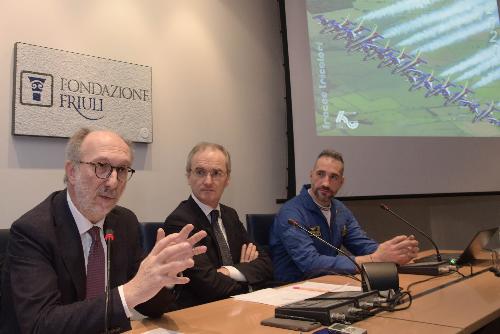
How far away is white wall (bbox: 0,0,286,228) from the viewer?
9.08ft

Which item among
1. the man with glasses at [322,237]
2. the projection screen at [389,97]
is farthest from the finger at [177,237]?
the projection screen at [389,97]

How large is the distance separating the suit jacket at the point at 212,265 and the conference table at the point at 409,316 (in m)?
0.31

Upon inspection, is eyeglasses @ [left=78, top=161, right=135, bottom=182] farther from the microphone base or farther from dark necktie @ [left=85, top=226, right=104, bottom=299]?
the microphone base

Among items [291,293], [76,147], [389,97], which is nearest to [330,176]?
[291,293]

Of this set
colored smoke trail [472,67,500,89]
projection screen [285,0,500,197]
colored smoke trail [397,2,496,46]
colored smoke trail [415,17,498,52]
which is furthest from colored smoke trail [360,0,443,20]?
colored smoke trail [472,67,500,89]

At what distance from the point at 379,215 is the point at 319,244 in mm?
1746

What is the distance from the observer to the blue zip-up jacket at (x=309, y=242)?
8.04ft

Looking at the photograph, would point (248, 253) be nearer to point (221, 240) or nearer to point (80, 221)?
point (221, 240)

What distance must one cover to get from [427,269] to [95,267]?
5.16 feet

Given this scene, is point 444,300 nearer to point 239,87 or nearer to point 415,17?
point 239,87

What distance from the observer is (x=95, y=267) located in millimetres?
1624

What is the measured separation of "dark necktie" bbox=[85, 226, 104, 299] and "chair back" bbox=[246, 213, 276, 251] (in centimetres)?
138

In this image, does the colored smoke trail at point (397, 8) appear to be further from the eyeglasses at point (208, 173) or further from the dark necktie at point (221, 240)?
the dark necktie at point (221, 240)

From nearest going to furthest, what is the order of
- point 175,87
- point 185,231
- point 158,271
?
point 158,271 → point 185,231 → point 175,87
